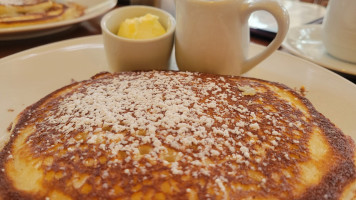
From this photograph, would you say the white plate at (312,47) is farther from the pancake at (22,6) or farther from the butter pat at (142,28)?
the pancake at (22,6)

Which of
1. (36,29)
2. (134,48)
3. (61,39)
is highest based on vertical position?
(134,48)

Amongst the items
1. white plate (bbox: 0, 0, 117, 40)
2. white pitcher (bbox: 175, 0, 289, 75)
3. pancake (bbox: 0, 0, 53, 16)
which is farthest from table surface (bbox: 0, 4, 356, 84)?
white pitcher (bbox: 175, 0, 289, 75)

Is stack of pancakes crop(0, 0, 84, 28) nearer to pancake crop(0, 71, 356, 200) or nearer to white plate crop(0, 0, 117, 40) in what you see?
→ white plate crop(0, 0, 117, 40)

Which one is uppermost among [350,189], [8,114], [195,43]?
[195,43]

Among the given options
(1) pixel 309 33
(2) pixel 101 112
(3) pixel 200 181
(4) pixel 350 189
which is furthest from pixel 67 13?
(4) pixel 350 189

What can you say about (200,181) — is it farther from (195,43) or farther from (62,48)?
(62,48)

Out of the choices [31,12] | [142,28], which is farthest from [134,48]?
A: [31,12]

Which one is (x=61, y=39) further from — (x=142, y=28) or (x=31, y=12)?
(x=142, y=28)
